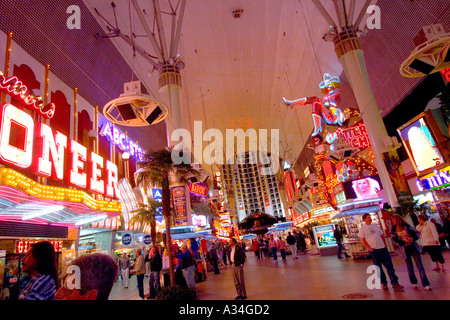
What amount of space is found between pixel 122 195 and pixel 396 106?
15.2m

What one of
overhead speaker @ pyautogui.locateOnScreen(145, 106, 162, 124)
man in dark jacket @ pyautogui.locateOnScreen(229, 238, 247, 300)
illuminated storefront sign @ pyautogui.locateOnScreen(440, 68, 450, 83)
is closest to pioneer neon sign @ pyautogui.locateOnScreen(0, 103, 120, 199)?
overhead speaker @ pyautogui.locateOnScreen(145, 106, 162, 124)

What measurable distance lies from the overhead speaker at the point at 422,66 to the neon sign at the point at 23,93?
9.83 m

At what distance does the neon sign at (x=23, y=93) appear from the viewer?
7567 mm

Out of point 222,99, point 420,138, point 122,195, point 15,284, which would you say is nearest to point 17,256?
point 15,284

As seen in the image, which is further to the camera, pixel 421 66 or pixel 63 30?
pixel 63 30

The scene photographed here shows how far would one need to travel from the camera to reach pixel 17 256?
8.15 meters

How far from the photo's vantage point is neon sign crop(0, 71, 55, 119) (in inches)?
298

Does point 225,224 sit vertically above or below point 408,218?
above

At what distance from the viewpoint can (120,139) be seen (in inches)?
632

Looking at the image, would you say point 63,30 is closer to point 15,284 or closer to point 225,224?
point 15,284

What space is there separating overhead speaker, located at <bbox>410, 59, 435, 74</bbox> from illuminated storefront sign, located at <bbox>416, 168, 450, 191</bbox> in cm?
935

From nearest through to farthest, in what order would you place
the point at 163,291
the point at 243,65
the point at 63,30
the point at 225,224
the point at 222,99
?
the point at 163,291 → the point at 63,30 → the point at 243,65 → the point at 222,99 → the point at 225,224

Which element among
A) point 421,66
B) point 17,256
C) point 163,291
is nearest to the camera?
point 421,66

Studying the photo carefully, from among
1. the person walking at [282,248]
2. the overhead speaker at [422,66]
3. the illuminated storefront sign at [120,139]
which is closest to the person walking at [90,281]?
the overhead speaker at [422,66]
